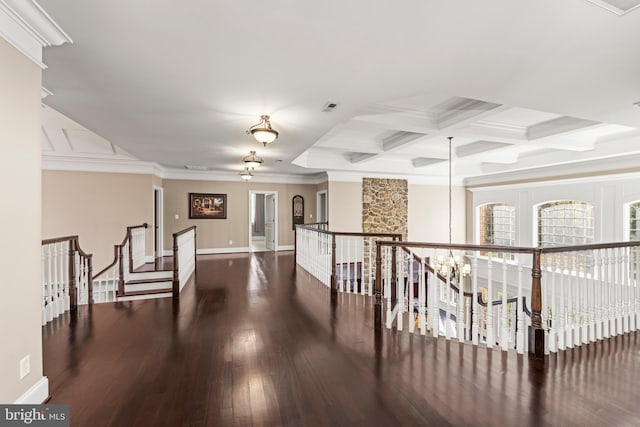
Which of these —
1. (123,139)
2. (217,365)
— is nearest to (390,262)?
(217,365)

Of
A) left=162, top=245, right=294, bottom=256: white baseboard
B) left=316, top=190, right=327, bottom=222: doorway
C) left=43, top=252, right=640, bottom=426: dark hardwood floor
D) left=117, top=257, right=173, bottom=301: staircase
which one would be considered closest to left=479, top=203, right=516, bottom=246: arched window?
left=316, top=190, right=327, bottom=222: doorway

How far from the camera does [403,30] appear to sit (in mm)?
2238

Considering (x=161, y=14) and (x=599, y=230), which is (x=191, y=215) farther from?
(x=599, y=230)

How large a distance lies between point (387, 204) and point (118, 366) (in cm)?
873

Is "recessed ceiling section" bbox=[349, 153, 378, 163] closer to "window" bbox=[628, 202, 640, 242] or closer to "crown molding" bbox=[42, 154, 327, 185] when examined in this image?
"crown molding" bbox=[42, 154, 327, 185]

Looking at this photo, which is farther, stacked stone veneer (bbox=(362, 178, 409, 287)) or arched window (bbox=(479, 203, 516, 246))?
stacked stone veneer (bbox=(362, 178, 409, 287))

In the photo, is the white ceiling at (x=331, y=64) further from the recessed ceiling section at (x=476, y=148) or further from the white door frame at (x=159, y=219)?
the white door frame at (x=159, y=219)

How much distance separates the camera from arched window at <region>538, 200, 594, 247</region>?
7395 mm

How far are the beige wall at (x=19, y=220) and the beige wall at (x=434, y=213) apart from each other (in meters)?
9.87

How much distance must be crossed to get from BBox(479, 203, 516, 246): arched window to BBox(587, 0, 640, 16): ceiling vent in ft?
27.5

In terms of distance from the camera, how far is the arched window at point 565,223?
739 centimetres

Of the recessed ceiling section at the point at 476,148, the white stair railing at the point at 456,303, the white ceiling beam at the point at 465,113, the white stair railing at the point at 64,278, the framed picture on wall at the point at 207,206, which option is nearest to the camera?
the white stair railing at the point at 456,303

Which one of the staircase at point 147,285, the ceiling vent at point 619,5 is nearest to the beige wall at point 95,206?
the staircase at point 147,285

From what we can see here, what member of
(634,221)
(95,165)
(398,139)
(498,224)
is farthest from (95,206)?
(634,221)
